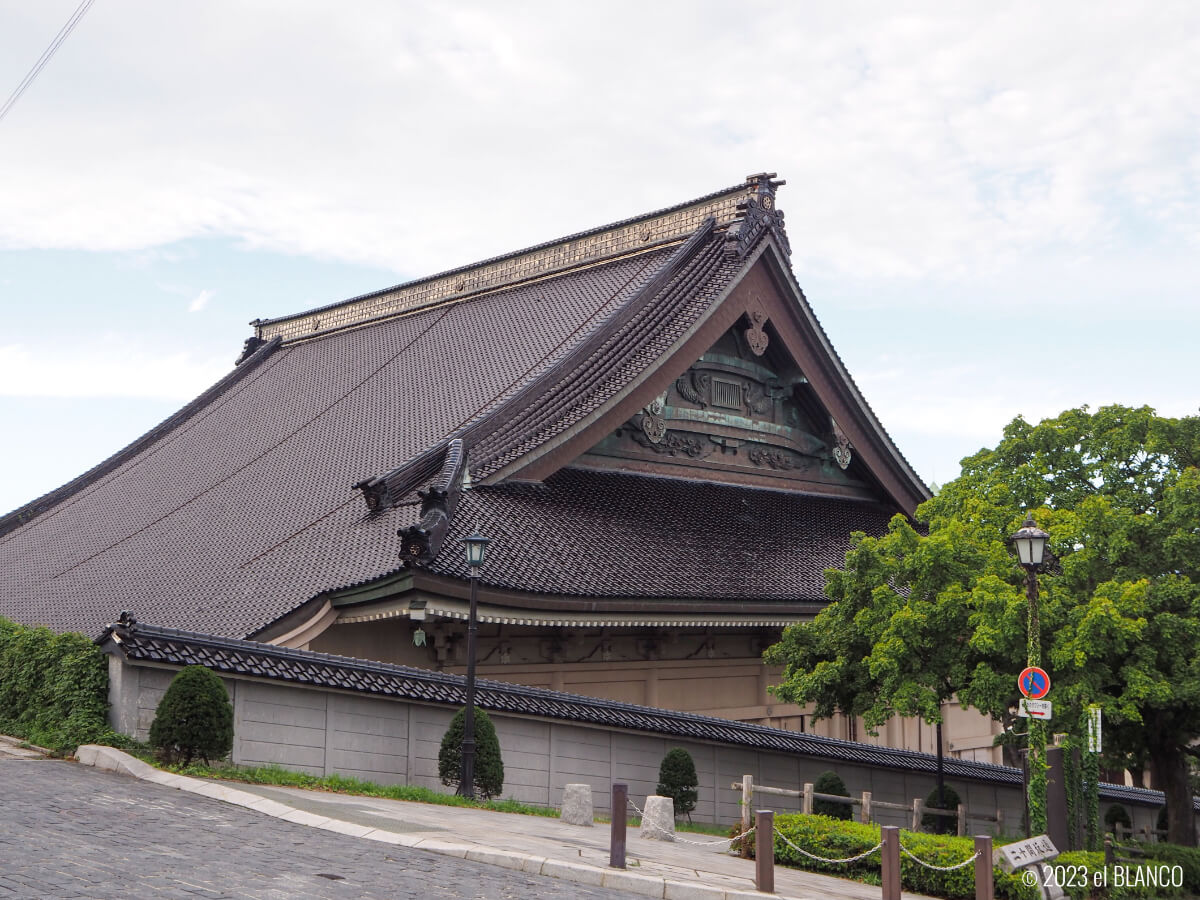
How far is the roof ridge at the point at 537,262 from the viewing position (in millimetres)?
26125

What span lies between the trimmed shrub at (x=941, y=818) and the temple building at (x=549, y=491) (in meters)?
3.55

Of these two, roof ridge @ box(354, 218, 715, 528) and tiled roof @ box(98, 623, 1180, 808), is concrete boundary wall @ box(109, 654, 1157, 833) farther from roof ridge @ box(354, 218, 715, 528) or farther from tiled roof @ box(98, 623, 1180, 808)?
roof ridge @ box(354, 218, 715, 528)

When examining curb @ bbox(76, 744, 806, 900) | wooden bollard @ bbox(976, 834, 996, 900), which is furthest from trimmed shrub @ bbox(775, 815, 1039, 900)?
curb @ bbox(76, 744, 806, 900)

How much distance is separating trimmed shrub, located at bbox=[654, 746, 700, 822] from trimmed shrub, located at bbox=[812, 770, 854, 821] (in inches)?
69.7

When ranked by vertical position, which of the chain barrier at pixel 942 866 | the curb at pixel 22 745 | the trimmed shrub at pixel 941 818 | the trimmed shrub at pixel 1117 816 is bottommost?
the trimmed shrub at pixel 1117 816

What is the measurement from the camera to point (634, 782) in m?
16.7

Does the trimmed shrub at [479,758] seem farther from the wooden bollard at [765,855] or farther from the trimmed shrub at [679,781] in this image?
the wooden bollard at [765,855]

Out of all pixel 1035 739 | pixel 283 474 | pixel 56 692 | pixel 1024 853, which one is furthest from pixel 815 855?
pixel 283 474

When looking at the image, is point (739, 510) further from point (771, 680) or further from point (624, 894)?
point (624, 894)

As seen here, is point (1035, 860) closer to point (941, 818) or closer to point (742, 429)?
point (941, 818)

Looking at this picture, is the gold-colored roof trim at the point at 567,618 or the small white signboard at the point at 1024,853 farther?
the gold-colored roof trim at the point at 567,618

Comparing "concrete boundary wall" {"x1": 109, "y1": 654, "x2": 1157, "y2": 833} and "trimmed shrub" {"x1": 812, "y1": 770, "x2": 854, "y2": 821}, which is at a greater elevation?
"concrete boundary wall" {"x1": 109, "y1": 654, "x2": 1157, "y2": 833}

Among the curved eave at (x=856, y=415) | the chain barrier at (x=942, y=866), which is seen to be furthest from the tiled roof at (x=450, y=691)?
the curved eave at (x=856, y=415)

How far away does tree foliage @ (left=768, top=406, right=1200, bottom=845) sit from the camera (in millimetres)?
15281
